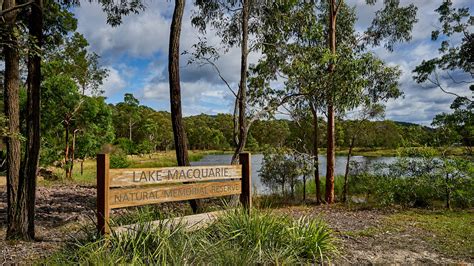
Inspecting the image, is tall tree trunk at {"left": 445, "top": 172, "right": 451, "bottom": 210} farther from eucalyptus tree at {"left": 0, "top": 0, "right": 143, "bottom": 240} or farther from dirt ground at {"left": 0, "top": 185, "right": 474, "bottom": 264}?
eucalyptus tree at {"left": 0, "top": 0, "right": 143, "bottom": 240}

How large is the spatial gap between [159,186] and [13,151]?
242cm

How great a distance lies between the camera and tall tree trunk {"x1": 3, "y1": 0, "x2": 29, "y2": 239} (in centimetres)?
526

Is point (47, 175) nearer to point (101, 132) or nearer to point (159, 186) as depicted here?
point (101, 132)

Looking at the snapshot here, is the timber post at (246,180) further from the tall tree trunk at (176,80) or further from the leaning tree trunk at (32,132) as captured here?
the leaning tree trunk at (32,132)

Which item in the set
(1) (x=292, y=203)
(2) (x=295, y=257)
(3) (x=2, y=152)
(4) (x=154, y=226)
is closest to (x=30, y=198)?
(4) (x=154, y=226)

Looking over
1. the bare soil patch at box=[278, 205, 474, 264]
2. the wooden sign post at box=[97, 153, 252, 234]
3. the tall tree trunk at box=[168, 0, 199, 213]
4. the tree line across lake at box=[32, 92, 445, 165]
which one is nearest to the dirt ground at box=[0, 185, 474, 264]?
the bare soil patch at box=[278, 205, 474, 264]

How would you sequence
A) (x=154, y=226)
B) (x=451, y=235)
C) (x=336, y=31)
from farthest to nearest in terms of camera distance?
1. (x=336, y=31)
2. (x=451, y=235)
3. (x=154, y=226)

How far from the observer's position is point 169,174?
14.7 ft

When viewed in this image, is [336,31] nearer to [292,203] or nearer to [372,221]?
[292,203]

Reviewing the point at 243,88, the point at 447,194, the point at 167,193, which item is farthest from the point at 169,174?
the point at 447,194

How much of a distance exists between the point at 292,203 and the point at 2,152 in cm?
1276

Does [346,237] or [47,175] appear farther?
[47,175]

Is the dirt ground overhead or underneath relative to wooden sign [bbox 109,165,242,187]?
underneath

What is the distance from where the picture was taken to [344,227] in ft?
22.1
